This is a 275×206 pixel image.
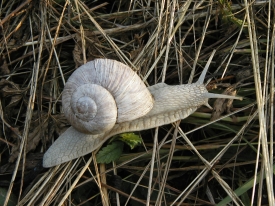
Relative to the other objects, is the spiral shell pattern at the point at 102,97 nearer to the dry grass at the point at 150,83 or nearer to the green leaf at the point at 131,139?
the green leaf at the point at 131,139

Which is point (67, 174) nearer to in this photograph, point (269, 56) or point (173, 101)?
point (173, 101)

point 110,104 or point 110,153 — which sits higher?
point 110,104

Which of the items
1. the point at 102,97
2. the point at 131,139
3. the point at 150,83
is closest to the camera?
the point at 102,97

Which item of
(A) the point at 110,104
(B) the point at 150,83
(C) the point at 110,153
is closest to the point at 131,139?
(C) the point at 110,153

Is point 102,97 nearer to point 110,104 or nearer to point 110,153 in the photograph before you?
point 110,104

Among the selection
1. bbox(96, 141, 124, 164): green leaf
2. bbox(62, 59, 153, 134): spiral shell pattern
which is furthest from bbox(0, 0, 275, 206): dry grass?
bbox(62, 59, 153, 134): spiral shell pattern

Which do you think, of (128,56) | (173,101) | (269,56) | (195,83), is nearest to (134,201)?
(173,101)

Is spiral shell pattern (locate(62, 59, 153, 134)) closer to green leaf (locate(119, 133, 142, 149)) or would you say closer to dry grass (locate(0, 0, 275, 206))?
green leaf (locate(119, 133, 142, 149))
